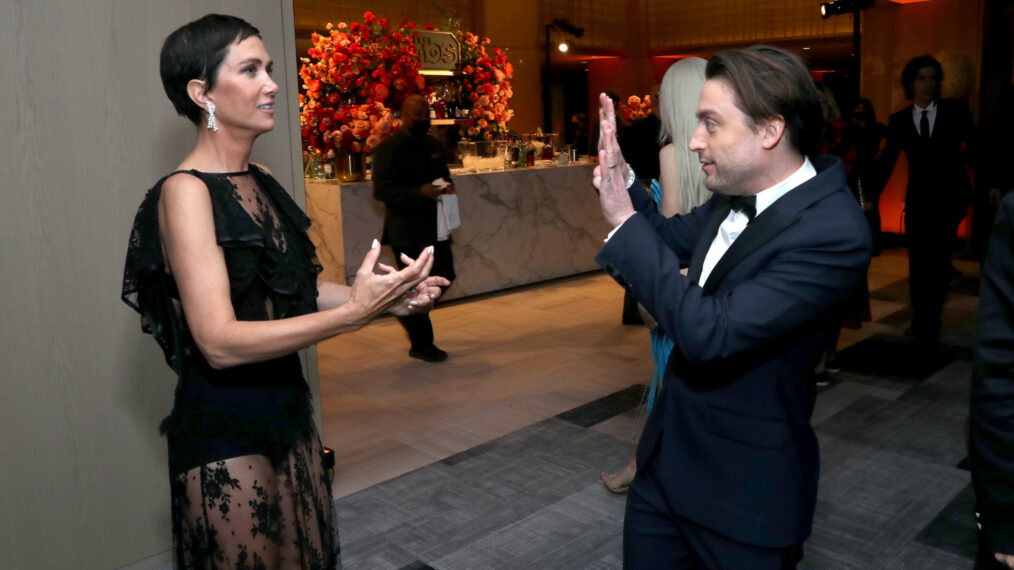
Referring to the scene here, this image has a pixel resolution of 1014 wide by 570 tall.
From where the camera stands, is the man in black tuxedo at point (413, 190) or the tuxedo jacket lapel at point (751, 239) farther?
the man in black tuxedo at point (413, 190)

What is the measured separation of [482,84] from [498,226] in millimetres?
1334

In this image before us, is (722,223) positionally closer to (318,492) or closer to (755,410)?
(755,410)

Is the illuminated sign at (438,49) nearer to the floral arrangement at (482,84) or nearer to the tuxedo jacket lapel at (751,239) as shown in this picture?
the floral arrangement at (482,84)

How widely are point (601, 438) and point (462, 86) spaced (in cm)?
447

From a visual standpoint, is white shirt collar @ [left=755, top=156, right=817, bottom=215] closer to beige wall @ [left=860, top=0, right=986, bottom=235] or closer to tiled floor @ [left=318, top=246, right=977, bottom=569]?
tiled floor @ [left=318, top=246, right=977, bottom=569]

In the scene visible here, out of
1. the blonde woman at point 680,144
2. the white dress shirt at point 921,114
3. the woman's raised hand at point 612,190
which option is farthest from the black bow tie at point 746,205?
the white dress shirt at point 921,114

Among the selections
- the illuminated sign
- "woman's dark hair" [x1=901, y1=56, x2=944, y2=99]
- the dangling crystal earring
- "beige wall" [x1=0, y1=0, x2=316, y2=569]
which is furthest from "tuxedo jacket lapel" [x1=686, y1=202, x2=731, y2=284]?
the illuminated sign

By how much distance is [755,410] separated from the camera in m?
1.55

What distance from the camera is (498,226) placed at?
746cm

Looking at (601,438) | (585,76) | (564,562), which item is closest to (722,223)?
(564,562)

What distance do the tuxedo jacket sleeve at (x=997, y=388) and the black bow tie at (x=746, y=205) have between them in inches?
15.9

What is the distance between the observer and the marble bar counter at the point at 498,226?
254 inches

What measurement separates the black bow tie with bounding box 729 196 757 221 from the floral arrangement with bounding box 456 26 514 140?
6247mm

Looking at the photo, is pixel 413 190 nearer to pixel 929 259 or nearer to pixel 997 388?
pixel 929 259
